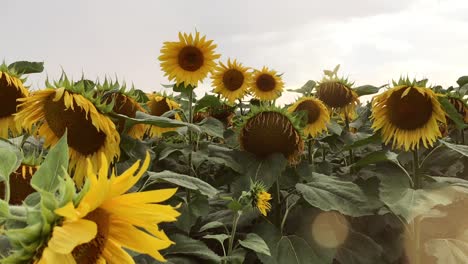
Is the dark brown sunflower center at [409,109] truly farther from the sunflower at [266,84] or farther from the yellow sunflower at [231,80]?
the sunflower at [266,84]

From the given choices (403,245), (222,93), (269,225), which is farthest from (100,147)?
(222,93)

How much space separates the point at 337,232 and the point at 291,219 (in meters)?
0.22

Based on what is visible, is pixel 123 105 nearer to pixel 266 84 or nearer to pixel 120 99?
pixel 120 99

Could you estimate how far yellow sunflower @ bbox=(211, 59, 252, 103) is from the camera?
3.99m

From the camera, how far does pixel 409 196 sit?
203 cm

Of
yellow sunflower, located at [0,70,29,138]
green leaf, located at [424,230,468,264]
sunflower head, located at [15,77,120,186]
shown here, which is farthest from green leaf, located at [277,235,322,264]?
yellow sunflower, located at [0,70,29,138]

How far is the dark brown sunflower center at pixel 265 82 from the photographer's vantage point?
4445mm

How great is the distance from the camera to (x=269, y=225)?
2164 millimetres

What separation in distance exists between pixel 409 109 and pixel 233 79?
1921mm

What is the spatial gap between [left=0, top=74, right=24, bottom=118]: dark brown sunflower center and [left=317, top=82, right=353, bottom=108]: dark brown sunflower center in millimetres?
1952

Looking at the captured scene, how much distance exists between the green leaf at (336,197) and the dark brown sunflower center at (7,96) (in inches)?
46.9

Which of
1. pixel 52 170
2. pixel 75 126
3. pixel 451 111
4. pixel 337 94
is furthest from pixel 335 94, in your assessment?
pixel 52 170

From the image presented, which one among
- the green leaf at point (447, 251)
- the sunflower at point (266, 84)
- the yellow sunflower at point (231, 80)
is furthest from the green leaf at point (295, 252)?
the sunflower at point (266, 84)

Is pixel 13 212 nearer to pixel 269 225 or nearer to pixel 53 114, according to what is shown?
pixel 53 114
